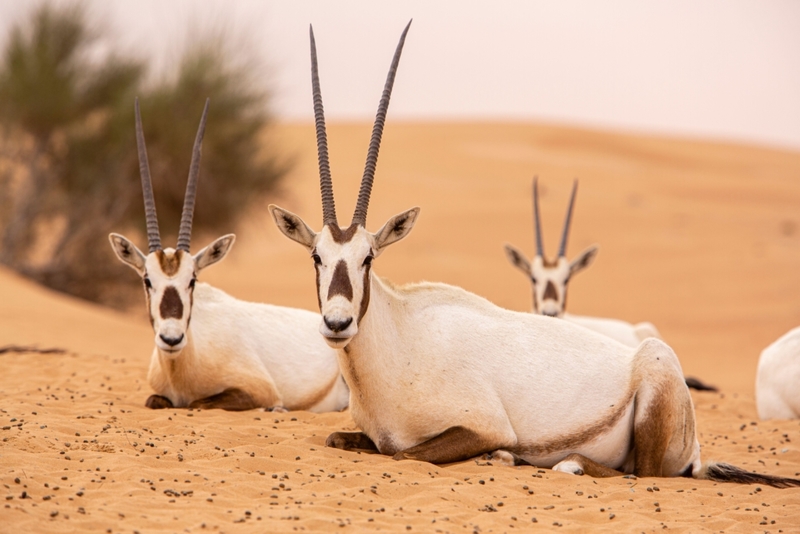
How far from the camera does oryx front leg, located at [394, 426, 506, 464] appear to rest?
232 inches

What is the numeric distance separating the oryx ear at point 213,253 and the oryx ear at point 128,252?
1.51 ft

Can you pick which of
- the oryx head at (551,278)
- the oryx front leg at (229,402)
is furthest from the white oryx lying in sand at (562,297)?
the oryx front leg at (229,402)

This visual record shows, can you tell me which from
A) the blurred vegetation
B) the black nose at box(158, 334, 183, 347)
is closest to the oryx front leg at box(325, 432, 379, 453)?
the black nose at box(158, 334, 183, 347)

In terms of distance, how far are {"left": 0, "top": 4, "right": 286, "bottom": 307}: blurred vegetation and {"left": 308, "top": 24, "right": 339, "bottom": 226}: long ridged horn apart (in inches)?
539

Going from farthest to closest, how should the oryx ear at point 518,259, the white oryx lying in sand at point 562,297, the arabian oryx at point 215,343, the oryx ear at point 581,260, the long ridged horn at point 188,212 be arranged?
the oryx ear at point 518,259, the oryx ear at point 581,260, the white oryx lying in sand at point 562,297, the long ridged horn at point 188,212, the arabian oryx at point 215,343

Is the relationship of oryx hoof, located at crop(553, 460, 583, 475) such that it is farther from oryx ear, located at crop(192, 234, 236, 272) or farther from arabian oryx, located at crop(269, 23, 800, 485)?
oryx ear, located at crop(192, 234, 236, 272)

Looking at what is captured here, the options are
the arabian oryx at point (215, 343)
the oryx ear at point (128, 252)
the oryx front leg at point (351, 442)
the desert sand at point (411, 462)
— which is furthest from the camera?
the oryx ear at point (128, 252)

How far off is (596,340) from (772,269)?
23299mm

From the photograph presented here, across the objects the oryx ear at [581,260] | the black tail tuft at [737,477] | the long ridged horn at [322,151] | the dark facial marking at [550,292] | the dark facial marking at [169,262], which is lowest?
the black tail tuft at [737,477]

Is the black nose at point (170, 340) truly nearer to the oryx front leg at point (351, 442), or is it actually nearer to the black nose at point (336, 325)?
the oryx front leg at point (351, 442)

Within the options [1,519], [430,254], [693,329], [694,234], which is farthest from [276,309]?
[694,234]

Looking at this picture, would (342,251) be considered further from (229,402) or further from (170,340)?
(229,402)

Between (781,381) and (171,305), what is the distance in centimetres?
584

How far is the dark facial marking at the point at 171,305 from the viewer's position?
7316 millimetres
